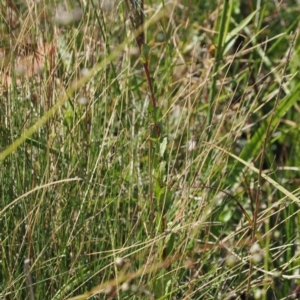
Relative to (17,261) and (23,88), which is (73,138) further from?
(17,261)

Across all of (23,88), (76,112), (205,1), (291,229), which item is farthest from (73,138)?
(205,1)

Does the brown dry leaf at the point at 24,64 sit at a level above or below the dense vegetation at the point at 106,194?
above

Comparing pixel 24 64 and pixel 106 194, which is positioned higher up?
pixel 24 64

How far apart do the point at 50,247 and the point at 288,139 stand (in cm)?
97

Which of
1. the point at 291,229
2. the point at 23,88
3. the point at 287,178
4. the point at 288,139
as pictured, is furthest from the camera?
the point at 288,139

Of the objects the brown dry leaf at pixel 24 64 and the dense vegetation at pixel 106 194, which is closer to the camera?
the dense vegetation at pixel 106 194

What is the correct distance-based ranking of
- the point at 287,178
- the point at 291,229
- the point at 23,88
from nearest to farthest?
the point at 23,88
the point at 291,229
the point at 287,178

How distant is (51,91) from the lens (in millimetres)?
1533

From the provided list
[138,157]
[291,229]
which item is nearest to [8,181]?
[138,157]

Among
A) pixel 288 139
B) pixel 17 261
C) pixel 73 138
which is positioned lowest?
pixel 288 139

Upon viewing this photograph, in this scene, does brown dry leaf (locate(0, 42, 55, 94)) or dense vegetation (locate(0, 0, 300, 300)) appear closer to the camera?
dense vegetation (locate(0, 0, 300, 300))

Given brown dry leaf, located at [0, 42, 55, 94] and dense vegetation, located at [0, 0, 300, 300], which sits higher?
brown dry leaf, located at [0, 42, 55, 94]

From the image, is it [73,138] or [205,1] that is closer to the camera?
[73,138]

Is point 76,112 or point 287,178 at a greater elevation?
point 76,112
